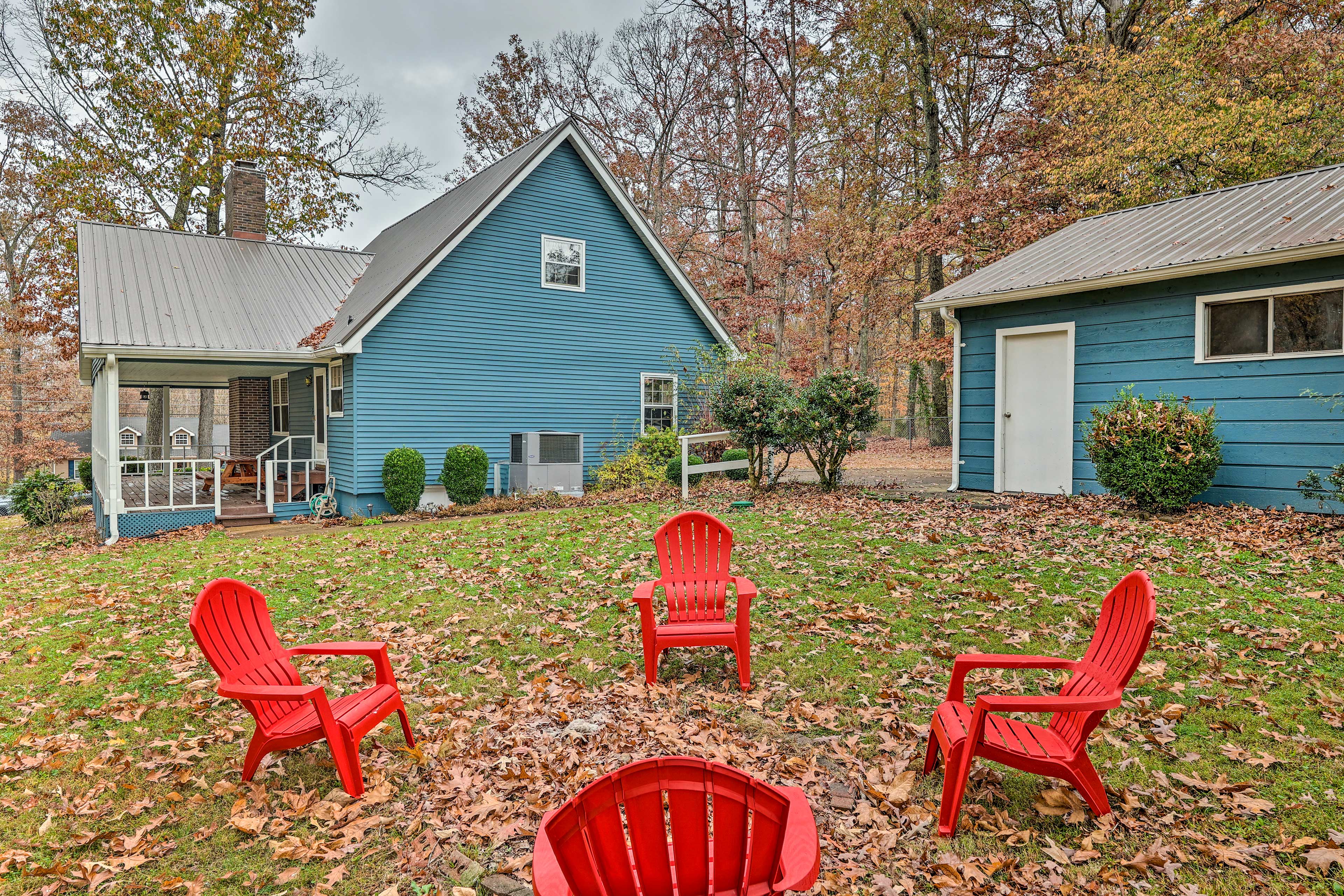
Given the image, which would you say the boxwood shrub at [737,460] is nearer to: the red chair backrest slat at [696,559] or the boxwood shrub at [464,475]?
the boxwood shrub at [464,475]

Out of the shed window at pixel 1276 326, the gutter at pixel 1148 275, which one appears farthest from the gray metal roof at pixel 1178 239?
the shed window at pixel 1276 326

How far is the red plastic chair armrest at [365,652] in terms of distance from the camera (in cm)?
350

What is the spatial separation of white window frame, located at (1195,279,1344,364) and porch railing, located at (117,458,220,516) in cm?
1379

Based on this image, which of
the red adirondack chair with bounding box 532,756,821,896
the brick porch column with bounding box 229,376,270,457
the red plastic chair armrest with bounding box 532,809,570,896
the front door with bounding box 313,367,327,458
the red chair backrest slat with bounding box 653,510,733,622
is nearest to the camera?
the red plastic chair armrest with bounding box 532,809,570,896

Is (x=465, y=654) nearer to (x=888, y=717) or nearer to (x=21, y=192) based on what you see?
(x=888, y=717)

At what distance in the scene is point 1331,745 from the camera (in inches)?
129

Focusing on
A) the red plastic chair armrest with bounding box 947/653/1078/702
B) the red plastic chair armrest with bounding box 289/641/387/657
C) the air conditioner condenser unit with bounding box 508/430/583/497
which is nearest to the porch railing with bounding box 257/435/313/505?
the air conditioner condenser unit with bounding box 508/430/583/497

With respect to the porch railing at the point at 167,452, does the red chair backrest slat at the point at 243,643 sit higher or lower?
lower

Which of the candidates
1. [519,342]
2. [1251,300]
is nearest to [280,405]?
[519,342]

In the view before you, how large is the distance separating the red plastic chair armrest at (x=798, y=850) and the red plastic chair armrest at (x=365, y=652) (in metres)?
2.33

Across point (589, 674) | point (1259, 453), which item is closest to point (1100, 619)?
point (589, 674)

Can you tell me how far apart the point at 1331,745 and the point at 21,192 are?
104 ft

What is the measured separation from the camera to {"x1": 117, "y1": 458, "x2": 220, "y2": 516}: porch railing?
10.9 m

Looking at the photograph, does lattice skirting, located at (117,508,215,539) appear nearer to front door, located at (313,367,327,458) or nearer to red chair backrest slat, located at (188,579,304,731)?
front door, located at (313,367,327,458)
